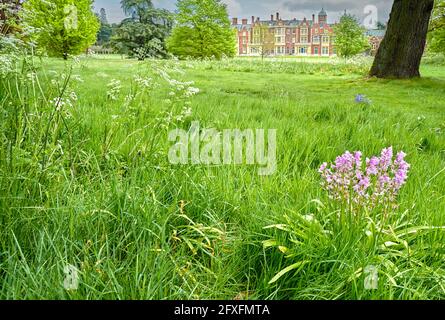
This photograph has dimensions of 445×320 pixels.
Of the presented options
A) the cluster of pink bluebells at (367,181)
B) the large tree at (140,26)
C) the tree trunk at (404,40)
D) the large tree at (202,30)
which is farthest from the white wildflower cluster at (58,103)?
the tree trunk at (404,40)

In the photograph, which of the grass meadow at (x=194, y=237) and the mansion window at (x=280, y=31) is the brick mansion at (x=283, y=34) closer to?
the mansion window at (x=280, y=31)

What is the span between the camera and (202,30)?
27.7ft

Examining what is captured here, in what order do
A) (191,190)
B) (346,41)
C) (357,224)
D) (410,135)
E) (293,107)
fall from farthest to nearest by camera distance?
1. (346,41)
2. (293,107)
3. (410,135)
4. (191,190)
5. (357,224)

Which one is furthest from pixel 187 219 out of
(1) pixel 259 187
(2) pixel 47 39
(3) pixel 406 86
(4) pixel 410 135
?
(3) pixel 406 86

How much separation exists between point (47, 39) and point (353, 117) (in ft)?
10.9

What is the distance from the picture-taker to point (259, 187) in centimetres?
206

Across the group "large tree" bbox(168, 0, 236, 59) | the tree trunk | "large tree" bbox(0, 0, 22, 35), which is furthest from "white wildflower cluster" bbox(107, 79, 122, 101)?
the tree trunk

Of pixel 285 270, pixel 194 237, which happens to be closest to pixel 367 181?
pixel 285 270

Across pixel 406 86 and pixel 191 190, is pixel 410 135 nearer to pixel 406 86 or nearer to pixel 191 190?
pixel 191 190

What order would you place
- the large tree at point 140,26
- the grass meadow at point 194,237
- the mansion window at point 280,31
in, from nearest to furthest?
the grass meadow at point 194,237 → the large tree at point 140,26 → the mansion window at point 280,31

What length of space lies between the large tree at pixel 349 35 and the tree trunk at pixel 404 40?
5978mm

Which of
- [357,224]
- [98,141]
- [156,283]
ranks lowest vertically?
[156,283]

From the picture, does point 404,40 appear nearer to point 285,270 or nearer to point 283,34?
point 283,34

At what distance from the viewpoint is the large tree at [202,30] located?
7.42m
